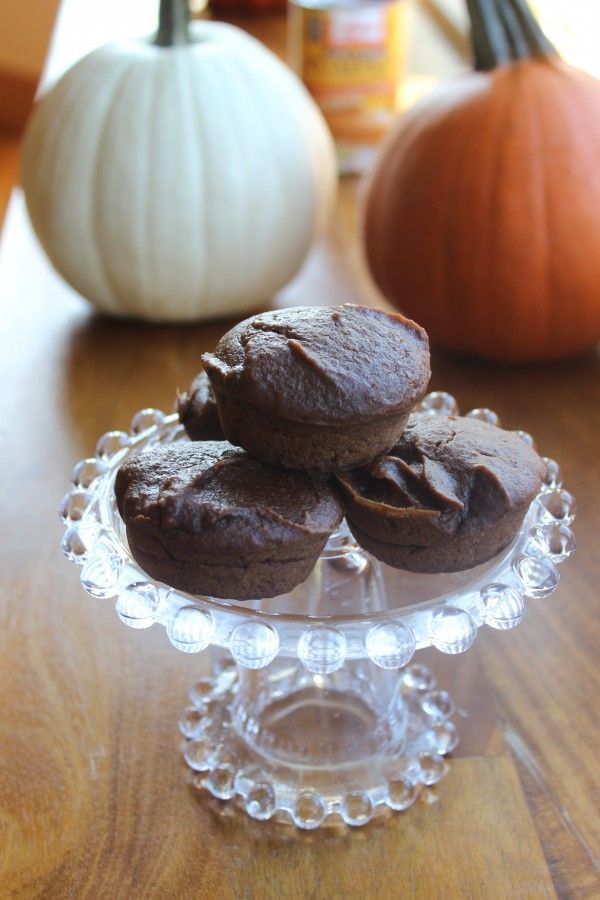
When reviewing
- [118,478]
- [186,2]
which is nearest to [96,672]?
[118,478]

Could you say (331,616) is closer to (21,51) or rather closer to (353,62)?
(353,62)

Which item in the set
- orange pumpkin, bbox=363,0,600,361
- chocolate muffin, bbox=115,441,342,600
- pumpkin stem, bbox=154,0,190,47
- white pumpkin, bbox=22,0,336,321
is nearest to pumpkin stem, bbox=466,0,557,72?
orange pumpkin, bbox=363,0,600,361

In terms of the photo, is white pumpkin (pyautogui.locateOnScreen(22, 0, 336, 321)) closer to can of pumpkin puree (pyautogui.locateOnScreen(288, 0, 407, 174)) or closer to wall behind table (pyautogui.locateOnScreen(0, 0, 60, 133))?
can of pumpkin puree (pyautogui.locateOnScreen(288, 0, 407, 174))

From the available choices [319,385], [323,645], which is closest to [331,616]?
[323,645]

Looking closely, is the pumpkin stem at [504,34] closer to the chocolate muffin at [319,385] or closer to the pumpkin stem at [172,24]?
the pumpkin stem at [172,24]

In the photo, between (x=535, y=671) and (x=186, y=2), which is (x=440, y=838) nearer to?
(x=535, y=671)

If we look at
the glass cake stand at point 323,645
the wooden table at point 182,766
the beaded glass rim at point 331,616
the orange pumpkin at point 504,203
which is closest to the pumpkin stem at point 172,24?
the orange pumpkin at point 504,203

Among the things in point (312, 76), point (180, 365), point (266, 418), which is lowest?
point (180, 365)
